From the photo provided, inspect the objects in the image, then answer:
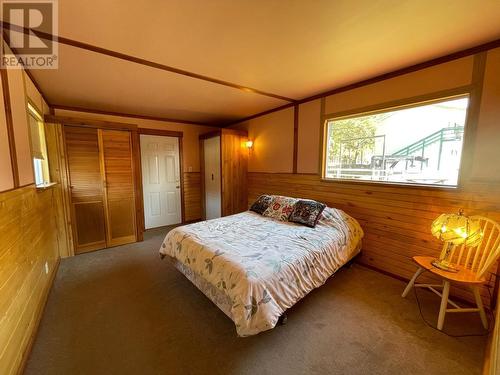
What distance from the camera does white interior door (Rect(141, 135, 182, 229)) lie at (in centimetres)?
419

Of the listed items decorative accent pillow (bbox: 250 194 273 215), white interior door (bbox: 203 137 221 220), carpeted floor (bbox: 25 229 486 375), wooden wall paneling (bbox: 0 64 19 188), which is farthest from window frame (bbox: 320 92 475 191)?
wooden wall paneling (bbox: 0 64 19 188)

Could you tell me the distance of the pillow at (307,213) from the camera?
8.50 feet

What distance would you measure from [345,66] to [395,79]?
25.0 inches

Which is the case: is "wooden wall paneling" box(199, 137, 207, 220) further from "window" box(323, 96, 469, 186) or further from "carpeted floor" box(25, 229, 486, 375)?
"window" box(323, 96, 469, 186)

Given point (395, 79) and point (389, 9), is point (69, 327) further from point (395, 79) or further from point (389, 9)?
point (395, 79)

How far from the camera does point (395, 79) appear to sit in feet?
7.66

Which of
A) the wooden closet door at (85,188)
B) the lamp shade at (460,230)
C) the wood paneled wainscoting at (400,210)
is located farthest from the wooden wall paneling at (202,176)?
the lamp shade at (460,230)

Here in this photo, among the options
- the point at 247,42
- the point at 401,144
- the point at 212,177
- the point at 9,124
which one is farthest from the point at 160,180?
the point at 401,144

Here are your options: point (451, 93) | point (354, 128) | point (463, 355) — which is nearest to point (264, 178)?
point (354, 128)

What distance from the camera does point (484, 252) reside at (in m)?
1.74

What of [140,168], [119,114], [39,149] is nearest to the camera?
[39,149]

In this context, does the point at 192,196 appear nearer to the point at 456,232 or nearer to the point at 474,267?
the point at 456,232

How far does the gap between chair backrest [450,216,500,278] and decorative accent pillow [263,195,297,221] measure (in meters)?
1.69

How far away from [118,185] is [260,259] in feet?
9.51
